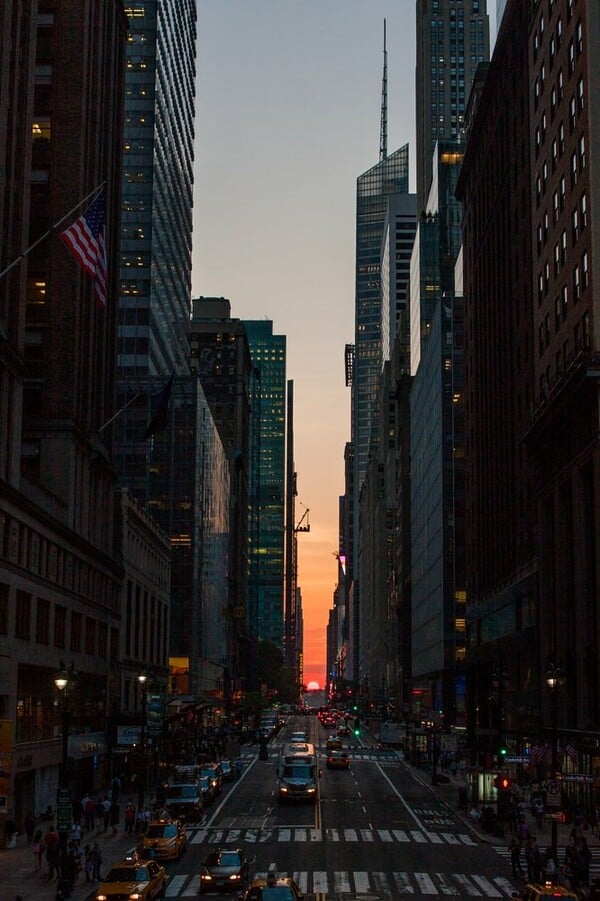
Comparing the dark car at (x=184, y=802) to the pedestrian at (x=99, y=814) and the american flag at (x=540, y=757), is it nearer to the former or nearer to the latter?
the pedestrian at (x=99, y=814)

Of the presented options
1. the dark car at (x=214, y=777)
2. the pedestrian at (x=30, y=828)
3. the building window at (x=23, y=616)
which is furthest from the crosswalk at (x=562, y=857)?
the dark car at (x=214, y=777)

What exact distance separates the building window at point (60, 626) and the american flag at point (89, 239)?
21.5 metres

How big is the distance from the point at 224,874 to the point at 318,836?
16.1 metres

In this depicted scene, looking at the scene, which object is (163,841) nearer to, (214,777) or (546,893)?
(546,893)

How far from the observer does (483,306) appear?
115 meters

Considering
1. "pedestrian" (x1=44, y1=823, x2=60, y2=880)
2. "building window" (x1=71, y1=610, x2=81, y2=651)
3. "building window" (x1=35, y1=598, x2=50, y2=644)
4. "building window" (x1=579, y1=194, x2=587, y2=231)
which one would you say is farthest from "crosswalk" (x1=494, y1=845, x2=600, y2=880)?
"building window" (x1=579, y1=194, x2=587, y2=231)

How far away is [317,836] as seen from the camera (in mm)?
52875

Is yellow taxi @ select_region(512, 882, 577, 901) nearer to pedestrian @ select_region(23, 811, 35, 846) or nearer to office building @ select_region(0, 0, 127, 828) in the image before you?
pedestrian @ select_region(23, 811, 35, 846)

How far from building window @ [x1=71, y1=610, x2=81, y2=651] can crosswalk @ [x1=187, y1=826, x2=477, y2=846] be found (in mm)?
15101

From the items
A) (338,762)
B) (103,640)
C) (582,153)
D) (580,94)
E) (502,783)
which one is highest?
(580,94)

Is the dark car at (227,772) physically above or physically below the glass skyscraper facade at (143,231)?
below

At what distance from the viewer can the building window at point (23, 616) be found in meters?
54.0

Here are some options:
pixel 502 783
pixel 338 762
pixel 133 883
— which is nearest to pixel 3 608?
pixel 133 883

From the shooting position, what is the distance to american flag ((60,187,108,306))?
44.0 meters
